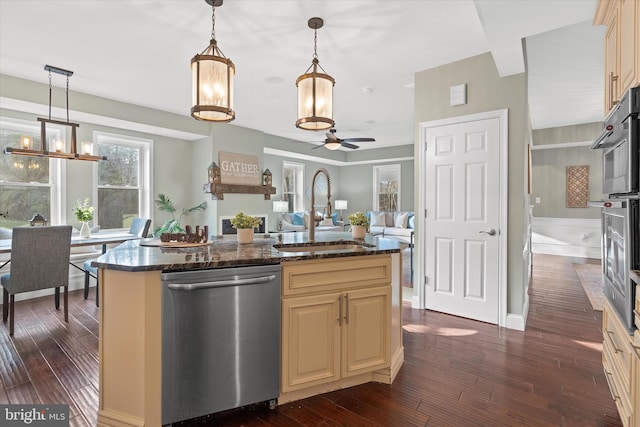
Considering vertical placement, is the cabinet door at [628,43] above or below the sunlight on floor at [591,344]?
above

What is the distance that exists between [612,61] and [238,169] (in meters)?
5.36

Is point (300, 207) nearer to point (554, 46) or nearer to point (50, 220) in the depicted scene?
point (50, 220)

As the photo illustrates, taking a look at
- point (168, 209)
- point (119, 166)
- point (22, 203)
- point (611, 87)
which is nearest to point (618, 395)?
point (611, 87)

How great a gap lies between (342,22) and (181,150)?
4.35 meters

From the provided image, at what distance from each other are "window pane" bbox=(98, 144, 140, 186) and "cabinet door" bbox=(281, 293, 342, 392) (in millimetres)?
4701

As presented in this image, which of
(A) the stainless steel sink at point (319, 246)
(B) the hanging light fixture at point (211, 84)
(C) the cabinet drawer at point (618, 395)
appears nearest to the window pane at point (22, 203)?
(B) the hanging light fixture at point (211, 84)

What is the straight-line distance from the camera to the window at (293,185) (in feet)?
28.7

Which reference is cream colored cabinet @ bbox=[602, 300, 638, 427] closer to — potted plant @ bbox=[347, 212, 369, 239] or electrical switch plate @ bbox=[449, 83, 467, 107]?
potted plant @ bbox=[347, 212, 369, 239]

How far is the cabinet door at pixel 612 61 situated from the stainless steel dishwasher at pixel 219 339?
217 cm

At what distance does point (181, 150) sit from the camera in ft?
20.2

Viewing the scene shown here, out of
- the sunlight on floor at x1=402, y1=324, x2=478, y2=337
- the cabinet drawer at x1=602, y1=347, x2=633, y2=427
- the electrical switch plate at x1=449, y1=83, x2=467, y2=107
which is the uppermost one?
the electrical switch plate at x1=449, y1=83, x2=467, y2=107

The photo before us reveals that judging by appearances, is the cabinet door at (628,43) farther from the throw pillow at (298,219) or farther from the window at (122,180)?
the throw pillow at (298,219)

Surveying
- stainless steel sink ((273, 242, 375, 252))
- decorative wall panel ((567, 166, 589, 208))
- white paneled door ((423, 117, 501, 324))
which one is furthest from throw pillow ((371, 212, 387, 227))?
stainless steel sink ((273, 242, 375, 252))

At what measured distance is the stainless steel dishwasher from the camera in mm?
1681
